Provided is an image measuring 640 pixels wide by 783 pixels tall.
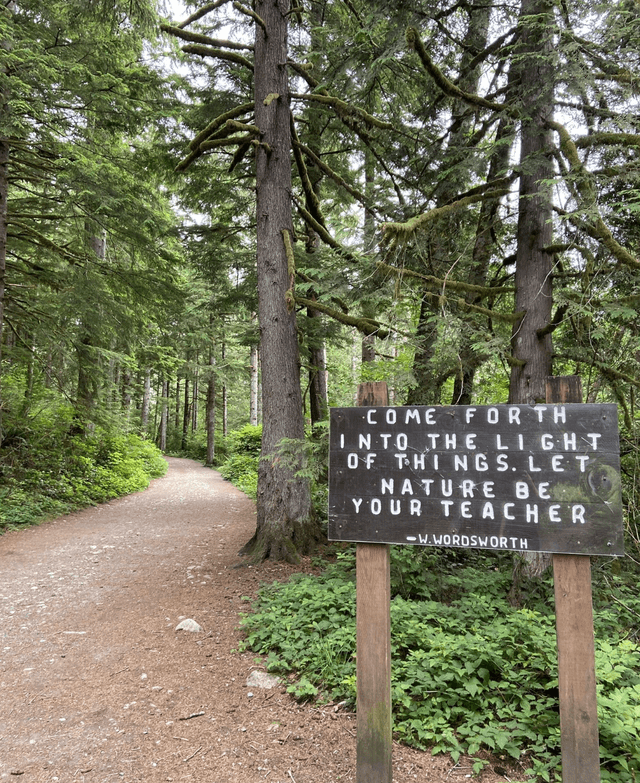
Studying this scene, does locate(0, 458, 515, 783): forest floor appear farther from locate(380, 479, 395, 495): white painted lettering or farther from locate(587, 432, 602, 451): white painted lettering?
locate(587, 432, 602, 451): white painted lettering

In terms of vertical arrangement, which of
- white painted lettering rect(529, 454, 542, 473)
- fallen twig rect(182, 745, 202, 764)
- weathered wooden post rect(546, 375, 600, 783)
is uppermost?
white painted lettering rect(529, 454, 542, 473)

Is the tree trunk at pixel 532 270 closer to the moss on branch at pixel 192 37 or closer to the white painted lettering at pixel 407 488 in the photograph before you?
the white painted lettering at pixel 407 488

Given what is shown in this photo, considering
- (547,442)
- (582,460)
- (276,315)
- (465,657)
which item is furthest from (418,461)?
(276,315)

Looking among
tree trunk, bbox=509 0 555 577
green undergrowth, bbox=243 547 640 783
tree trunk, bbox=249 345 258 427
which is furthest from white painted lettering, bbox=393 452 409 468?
tree trunk, bbox=249 345 258 427

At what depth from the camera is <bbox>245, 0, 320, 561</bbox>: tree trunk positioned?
6.41m

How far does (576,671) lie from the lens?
2326 millimetres

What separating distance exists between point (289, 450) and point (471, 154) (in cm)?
387

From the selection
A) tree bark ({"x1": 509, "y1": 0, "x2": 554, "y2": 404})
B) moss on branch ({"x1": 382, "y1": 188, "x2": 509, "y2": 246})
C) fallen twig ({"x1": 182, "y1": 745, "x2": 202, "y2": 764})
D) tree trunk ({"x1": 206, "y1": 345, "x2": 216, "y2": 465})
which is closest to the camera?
fallen twig ({"x1": 182, "y1": 745, "x2": 202, "y2": 764})

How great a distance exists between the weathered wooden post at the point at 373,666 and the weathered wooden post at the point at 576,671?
88cm

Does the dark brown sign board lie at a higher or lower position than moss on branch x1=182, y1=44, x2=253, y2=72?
lower

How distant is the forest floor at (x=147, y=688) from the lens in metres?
2.82

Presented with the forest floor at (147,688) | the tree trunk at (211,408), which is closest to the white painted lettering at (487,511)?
the forest floor at (147,688)

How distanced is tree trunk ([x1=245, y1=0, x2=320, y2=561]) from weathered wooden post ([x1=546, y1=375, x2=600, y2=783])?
13.7ft

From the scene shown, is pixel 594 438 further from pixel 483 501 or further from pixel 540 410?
pixel 483 501
